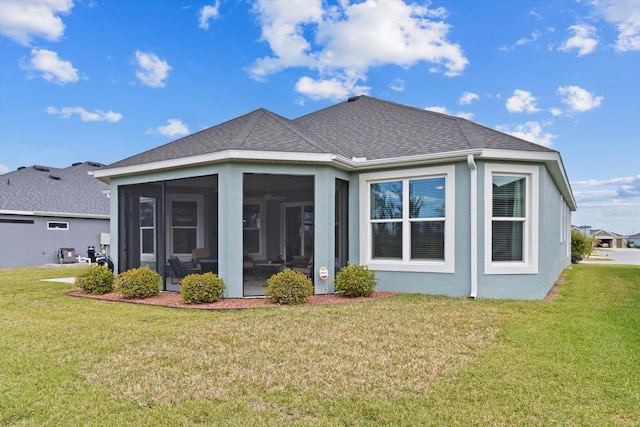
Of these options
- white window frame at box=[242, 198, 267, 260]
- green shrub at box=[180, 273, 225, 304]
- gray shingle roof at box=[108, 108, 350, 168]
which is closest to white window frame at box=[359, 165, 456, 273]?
gray shingle roof at box=[108, 108, 350, 168]

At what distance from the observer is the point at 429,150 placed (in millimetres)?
9312

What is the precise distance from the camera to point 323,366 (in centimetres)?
455

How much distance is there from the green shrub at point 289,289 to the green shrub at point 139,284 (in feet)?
9.39

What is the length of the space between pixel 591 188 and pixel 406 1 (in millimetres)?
24655

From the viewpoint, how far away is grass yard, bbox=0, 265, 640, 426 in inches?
135

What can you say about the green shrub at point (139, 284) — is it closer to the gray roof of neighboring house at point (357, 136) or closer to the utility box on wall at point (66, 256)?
the gray roof of neighboring house at point (357, 136)

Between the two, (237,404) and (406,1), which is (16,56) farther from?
(237,404)

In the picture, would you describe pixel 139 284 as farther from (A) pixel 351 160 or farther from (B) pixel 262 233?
(B) pixel 262 233

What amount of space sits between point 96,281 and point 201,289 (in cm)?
366

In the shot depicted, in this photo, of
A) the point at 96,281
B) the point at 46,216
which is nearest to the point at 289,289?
the point at 96,281

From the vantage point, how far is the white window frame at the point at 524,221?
8.91 metres

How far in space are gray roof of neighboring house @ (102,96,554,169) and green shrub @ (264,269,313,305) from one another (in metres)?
2.86

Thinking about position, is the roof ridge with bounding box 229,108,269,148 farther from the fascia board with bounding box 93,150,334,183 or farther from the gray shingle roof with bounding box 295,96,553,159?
the gray shingle roof with bounding box 295,96,553,159

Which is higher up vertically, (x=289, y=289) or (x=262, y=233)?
(x=262, y=233)
